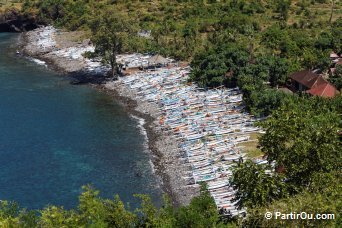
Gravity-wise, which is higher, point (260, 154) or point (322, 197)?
point (322, 197)

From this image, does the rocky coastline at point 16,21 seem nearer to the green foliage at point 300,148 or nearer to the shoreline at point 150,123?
the shoreline at point 150,123

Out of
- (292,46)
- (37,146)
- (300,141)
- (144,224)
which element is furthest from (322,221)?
Answer: (292,46)

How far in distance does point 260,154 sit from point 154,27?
210 feet

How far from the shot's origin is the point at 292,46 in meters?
91.9

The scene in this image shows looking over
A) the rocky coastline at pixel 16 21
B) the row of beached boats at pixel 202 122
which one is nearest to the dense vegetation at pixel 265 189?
the row of beached boats at pixel 202 122

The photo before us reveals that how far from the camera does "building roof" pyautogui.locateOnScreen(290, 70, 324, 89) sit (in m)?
72.9

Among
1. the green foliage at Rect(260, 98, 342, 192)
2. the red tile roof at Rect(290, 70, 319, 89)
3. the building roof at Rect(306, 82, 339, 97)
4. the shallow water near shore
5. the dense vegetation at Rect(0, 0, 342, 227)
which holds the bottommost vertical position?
the shallow water near shore

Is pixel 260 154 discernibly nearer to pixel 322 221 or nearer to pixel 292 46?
pixel 322 221

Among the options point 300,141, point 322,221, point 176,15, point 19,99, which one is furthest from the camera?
point 176,15

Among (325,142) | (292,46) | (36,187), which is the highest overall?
(325,142)

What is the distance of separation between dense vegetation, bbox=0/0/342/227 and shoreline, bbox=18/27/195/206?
6.51 metres

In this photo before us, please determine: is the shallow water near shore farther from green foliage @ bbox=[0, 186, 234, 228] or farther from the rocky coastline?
the rocky coastline

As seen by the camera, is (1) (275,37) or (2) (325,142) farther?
(1) (275,37)

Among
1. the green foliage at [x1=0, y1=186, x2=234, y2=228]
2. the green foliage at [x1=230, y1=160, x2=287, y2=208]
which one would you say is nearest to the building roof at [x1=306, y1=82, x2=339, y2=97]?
the green foliage at [x1=230, y1=160, x2=287, y2=208]
